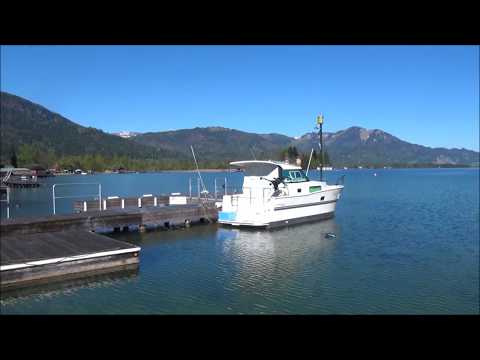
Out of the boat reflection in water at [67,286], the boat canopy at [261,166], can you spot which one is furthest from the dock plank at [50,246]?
the boat canopy at [261,166]

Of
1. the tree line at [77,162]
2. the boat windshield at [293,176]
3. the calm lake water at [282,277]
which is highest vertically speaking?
the tree line at [77,162]

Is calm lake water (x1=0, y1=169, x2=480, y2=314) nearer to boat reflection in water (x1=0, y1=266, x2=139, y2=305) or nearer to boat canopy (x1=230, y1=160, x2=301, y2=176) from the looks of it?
boat reflection in water (x1=0, y1=266, x2=139, y2=305)

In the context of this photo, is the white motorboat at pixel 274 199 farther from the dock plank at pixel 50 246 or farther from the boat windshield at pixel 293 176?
the dock plank at pixel 50 246

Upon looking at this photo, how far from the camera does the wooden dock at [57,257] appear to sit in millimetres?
12766

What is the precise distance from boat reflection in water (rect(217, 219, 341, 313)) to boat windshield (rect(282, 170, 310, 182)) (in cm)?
321

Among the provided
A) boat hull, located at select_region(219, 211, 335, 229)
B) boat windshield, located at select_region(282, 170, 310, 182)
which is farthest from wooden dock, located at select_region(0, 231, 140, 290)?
boat windshield, located at select_region(282, 170, 310, 182)

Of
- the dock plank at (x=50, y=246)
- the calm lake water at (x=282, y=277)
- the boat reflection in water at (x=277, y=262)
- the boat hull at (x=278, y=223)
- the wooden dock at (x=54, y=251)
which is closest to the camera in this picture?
the calm lake water at (x=282, y=277)

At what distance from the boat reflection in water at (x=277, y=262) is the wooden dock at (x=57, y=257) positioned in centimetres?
443

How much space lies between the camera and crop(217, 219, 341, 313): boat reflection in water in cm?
1275

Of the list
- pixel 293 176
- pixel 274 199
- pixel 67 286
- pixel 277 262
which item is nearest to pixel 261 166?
pixel 293 176

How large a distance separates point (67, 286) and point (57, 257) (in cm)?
115

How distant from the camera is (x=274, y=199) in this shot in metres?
25.1
